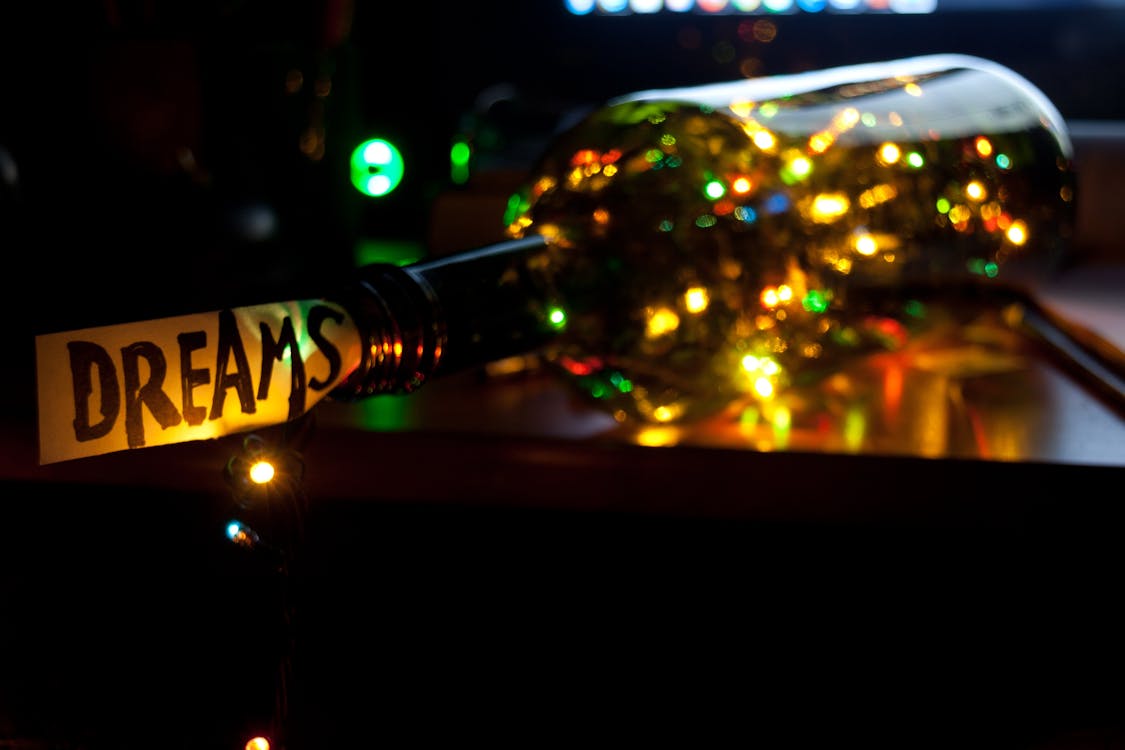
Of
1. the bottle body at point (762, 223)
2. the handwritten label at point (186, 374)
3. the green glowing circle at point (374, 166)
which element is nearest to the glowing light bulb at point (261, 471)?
the handwritten label at point (186, 374)

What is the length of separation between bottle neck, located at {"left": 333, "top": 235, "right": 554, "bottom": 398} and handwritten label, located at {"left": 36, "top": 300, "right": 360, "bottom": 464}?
11 mm

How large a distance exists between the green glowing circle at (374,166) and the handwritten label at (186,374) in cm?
45

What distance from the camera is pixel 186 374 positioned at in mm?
279

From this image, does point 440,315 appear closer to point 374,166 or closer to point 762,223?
point 762,223

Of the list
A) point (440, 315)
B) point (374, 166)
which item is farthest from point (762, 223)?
point (374, 166)

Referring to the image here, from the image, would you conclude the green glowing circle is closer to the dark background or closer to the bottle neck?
the dark background

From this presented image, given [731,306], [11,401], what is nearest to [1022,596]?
[731,306]

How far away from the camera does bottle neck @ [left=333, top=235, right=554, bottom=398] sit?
32 centimetres

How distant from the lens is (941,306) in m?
0.55

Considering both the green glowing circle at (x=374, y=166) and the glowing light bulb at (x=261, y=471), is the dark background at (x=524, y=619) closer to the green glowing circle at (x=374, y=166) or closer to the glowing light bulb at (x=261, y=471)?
the glowing light bulb at (x=261, y=471)

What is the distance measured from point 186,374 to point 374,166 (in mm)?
496

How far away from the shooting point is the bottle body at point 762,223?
0.45 meters

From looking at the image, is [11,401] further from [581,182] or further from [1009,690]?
[1009,690]

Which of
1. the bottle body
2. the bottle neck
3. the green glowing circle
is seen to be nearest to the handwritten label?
the bottle neck
